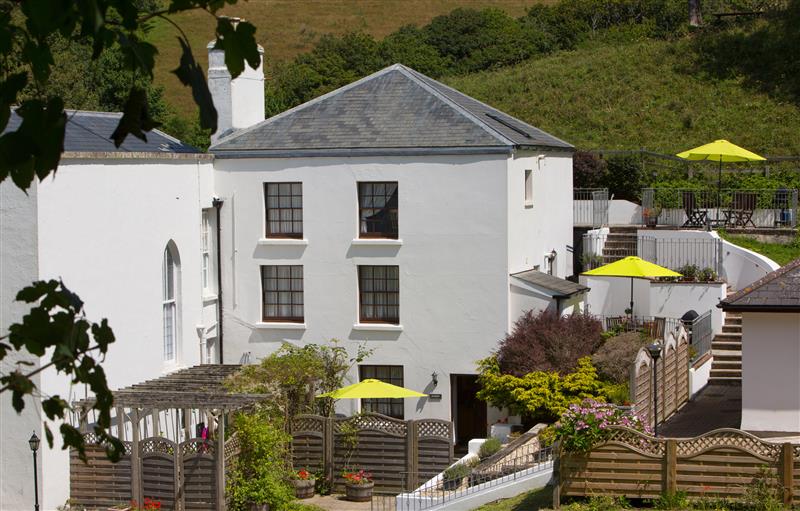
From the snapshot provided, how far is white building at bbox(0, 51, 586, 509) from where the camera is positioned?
29266 mm

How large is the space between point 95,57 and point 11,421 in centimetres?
2098

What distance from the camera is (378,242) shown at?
3059 centimetres

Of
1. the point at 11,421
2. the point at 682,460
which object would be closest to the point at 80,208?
the point at 11,421

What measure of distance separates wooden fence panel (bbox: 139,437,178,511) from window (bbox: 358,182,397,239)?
8.39m

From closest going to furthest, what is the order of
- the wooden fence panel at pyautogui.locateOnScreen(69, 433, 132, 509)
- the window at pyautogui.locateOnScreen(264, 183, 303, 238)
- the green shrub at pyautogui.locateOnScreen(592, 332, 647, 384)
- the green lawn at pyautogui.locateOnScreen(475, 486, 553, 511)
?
the green lawn at pyautogui.locateOnScreen(475, 486, 553, 511)
the wooden fence panel at pyautogui.locateOnScreen(69, 433, 132, 509)
the green shrub at pyautogui.locateOnScreen(592, 332, 647, 384)
the window at pyautogui.locateOnScreen(264, 183, 303, 238)

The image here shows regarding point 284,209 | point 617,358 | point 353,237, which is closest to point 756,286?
point 617,358

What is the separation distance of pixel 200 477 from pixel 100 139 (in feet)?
26.3

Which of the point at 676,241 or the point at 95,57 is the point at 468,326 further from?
the point at 95,57

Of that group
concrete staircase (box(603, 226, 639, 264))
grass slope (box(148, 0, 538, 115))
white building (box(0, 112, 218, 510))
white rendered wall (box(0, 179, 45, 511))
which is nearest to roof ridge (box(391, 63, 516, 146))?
white building (box(0, 112, 218, 510))

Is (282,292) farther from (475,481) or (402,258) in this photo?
(475,481)

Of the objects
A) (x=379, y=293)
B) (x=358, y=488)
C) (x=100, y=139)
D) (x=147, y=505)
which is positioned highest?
(x=100, y=139)

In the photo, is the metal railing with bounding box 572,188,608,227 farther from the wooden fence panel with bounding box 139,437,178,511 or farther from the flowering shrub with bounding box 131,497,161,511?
the flowering shrub with bounding box 131,497,161,511

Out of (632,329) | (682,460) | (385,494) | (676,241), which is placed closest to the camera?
(682,460)

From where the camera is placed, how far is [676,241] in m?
37.1
